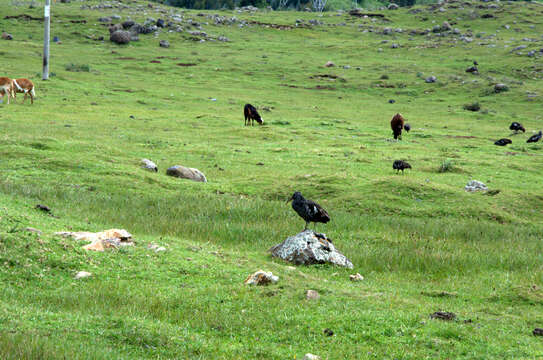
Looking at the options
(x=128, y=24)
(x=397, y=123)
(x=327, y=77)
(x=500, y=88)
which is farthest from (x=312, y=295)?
(x=128, y=24)

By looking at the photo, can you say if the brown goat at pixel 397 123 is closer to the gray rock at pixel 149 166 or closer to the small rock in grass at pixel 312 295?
the gray rock at pixel 149 166

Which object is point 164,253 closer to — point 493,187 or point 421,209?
point 421,209

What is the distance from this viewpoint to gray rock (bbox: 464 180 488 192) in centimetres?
1894

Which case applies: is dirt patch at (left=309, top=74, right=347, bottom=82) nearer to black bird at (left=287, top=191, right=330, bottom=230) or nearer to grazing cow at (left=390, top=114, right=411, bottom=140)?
grazing cow at (left=390, top=114, right=411, bottom=140)

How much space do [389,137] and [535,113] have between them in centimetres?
2155

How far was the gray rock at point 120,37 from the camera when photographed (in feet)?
240

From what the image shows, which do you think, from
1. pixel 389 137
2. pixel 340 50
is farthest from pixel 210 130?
pixel 340 50

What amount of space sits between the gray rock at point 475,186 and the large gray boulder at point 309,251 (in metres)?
9.84

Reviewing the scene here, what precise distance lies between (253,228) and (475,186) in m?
9.81

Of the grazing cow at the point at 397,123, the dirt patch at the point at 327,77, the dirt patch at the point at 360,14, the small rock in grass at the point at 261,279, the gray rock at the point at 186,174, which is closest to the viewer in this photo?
the small rock in grass at the point at 261,279

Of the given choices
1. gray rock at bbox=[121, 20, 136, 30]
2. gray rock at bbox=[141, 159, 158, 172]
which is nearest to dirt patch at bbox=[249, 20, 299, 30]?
gray rock at bbox=[121, 20, 136, 30]

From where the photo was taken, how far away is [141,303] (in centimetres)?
771

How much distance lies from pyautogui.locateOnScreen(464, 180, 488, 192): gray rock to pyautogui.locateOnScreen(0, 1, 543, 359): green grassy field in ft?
2.19

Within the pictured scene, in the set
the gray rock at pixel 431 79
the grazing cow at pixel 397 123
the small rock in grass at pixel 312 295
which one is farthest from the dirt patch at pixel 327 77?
the small rock in grass at pixel 312 295
